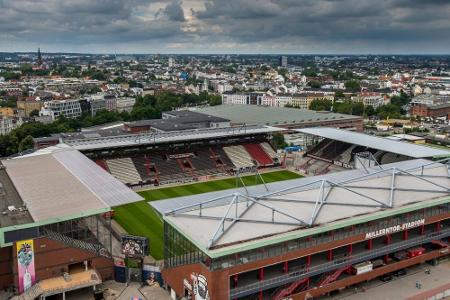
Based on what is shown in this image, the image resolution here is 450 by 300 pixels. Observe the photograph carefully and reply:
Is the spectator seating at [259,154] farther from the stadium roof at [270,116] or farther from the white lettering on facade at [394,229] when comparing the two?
the white lettering on facade at [394,229]

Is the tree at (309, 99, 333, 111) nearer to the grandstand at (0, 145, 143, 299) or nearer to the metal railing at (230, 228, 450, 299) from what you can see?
the metal railing at (230, 228, 450, 299)

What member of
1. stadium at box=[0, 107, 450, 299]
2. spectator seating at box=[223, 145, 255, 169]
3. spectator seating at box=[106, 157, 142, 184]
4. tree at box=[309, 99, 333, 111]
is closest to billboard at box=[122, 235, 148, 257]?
stadium at box=[0, 107, 450, 299]

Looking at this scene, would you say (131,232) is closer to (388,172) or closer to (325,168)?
(388,172)

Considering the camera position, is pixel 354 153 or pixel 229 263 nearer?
pixel 229 263

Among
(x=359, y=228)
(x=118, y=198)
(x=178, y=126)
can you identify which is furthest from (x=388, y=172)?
(x=178, y=126)

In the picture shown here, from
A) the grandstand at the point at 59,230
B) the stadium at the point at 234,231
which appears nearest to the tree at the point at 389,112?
the stadium at the point at 234,231
